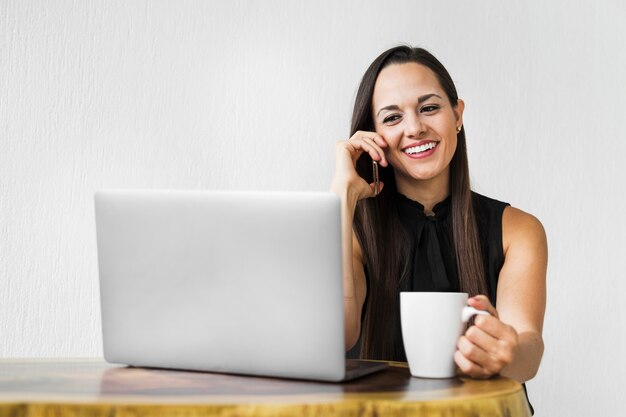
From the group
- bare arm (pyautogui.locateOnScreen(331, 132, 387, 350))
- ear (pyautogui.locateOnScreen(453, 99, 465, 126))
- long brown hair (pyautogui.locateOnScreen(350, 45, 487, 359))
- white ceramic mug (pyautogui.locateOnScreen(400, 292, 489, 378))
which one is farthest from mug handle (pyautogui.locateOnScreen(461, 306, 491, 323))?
ear (pyautogui.locateOnScreen(453, 99, 465, 126))

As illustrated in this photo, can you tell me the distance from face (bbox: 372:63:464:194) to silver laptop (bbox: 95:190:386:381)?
2.92 feet

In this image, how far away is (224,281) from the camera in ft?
3.04

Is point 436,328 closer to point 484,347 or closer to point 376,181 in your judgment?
point 484,347

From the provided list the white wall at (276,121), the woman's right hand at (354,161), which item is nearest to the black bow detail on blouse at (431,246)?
the woman's right hand at (354,161)

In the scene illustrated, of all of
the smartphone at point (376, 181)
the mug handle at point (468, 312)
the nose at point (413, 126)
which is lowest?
the mug handle at point (468, 312)

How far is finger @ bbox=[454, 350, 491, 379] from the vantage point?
37.0 inches

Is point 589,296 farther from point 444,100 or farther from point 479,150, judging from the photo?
point 444,100

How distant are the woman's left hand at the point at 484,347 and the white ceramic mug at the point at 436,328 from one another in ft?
0.04

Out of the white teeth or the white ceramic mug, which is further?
the white teeth

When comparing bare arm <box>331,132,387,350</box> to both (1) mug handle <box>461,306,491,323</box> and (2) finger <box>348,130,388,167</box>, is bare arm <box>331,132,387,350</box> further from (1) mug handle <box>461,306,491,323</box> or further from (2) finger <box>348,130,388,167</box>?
(1) mug handle <box>461,306,491,323</box>

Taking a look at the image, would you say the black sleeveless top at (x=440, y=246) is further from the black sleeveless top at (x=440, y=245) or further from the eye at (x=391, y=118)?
Result: the eye at (x=391, y=118)

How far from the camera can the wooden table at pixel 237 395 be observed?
729 mm

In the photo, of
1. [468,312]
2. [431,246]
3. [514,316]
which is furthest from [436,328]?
[431,246]

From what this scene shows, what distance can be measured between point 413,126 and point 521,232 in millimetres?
355
